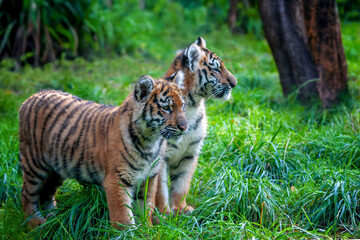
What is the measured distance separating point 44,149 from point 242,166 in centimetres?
203

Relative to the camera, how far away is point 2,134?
5852 millimetres

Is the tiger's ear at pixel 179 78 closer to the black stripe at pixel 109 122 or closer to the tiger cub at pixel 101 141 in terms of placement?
the tiger cub at pixel 101 141

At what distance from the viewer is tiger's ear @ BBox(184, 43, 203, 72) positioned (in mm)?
4520

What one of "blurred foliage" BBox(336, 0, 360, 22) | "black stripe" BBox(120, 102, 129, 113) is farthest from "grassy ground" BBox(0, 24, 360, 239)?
"blurred foliage" BBox(336, 0, 360, 22)

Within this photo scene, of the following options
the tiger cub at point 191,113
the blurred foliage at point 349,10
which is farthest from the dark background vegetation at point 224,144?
the blurred foliage at point 349,10

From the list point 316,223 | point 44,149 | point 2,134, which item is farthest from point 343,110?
point 2,134

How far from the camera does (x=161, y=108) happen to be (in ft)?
12.5

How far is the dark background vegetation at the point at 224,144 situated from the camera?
3.98 m

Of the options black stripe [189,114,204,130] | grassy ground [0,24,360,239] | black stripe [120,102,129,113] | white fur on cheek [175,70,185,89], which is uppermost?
white fur on cheek [175,70,185,89]

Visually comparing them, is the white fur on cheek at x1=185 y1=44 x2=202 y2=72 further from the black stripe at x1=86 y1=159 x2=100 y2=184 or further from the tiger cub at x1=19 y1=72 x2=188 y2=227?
the black stripe at x1=86 y1=159 x2=100 y2=184

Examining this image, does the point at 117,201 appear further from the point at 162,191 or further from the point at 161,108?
the point at 161,108

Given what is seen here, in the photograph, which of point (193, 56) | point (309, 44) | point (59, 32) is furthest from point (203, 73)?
point (59, 32)

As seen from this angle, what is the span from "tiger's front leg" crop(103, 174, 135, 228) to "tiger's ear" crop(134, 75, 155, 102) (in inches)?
27.5

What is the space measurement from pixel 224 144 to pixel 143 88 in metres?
1.71
